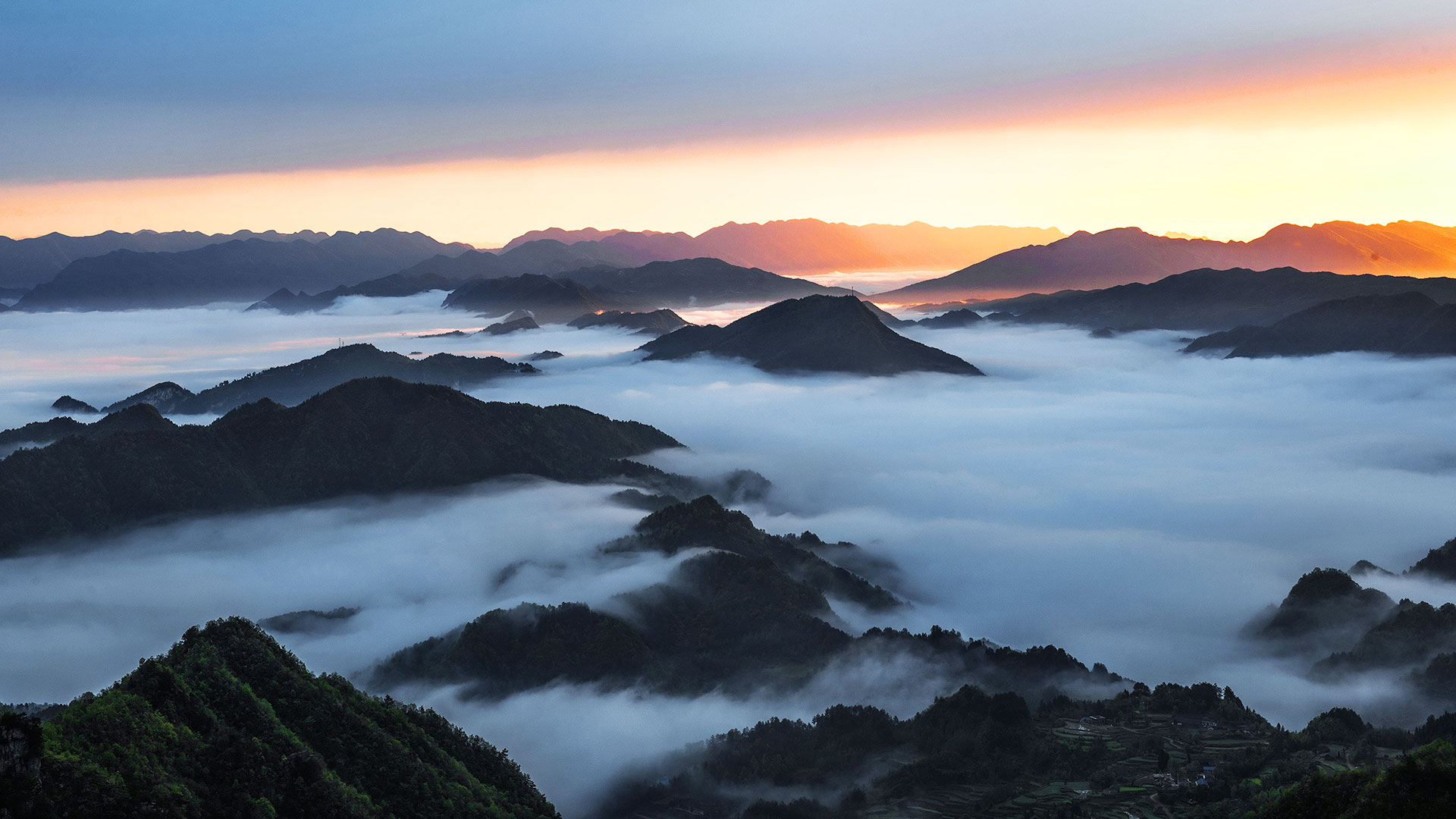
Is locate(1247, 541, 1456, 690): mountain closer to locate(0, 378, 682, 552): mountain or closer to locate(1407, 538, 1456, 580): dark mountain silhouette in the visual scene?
locate(1407, 538, 1456, 580): dark mountain silhouette

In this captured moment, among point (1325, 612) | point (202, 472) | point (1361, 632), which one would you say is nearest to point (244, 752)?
point (1361, 632)

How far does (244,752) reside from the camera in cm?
5241

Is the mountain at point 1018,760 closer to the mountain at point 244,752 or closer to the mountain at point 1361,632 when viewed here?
the mountain at point 1361,632

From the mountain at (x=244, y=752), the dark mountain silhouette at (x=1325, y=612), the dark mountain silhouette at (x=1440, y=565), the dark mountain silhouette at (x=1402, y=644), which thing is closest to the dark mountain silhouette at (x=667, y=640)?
the mountain at (x=244, y=752)

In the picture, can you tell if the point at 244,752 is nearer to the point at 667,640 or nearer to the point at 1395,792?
the point at 1395,792

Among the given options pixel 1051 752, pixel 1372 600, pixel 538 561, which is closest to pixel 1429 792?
pixel 1051 752

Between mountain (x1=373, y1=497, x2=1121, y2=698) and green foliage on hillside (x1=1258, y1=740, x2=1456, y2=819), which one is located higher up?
green foliage on hillside (x1=1258, y1=740, x2=1456, y2=819)

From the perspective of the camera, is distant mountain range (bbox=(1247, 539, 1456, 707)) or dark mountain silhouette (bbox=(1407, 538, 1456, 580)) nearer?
distant mountain range (bbox=(1247, 539, 1456, 707))

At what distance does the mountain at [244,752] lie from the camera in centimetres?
4297

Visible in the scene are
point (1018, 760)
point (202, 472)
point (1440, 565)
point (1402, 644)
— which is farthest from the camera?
point (202, 472)

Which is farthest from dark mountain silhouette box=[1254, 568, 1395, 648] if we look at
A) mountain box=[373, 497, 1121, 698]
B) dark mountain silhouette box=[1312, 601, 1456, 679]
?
mountain box=[373, 497, 1121, 698]

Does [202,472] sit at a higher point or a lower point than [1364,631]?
higher

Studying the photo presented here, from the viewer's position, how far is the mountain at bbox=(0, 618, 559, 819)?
141ft

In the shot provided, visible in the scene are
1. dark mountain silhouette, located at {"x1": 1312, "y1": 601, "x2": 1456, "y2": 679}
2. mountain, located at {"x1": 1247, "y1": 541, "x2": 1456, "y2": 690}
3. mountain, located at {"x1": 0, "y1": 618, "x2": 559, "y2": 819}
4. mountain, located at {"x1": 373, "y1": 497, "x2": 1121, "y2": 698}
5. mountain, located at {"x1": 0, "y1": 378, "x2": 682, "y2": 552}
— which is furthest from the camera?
mountain, located at {"x1": 0, "y1": 378, "x2": 682, "y2": 552}
